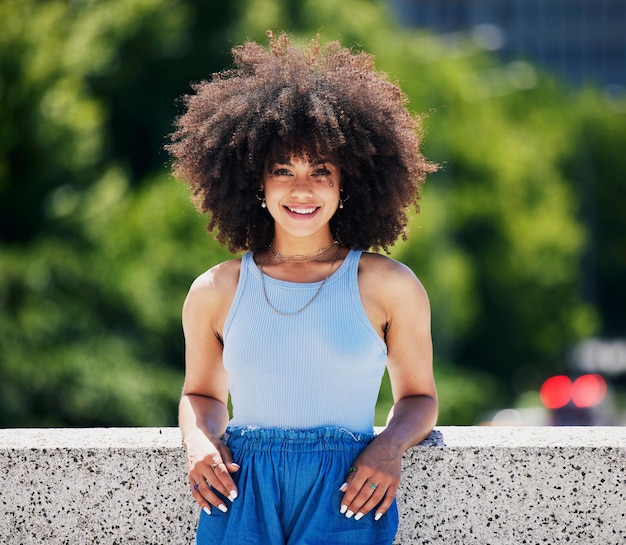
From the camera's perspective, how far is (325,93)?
10.2 ft

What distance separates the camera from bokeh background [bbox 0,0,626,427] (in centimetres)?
1281

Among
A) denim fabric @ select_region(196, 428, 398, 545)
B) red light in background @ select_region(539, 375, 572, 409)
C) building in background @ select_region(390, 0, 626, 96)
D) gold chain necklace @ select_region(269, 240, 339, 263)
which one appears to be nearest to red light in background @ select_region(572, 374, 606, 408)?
red light in background @ select_region(539, 375, 572, 409)

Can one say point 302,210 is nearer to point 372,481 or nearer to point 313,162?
point 313,162

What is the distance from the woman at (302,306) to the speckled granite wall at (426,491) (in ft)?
0.77

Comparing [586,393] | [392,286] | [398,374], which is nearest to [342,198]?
[392,286]

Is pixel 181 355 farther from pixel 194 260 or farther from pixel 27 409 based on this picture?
pixel 27 409

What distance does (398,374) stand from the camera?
9.81 feet

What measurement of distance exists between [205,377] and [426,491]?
0.69 meters

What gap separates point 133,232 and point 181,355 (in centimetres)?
181

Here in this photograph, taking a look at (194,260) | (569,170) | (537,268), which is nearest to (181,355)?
(194,260)

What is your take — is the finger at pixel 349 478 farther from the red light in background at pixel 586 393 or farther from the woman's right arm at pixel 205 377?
the red light in background at pixel 586 393

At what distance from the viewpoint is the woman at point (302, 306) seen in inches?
110

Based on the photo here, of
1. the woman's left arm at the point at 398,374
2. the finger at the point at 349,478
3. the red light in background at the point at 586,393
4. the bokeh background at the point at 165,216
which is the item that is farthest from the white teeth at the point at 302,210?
the red light in background at the point at 586,393

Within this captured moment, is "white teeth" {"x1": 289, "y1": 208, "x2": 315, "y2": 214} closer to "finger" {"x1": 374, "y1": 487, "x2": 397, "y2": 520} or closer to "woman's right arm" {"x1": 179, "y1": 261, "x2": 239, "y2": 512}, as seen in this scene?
"woman's right arm" {"x1": 179, "y1": 261, "x2": 239, "y2": 512}
